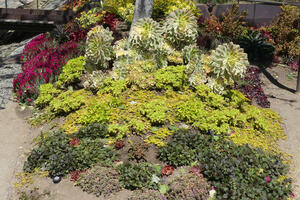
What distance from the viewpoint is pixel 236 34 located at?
35.8 ft

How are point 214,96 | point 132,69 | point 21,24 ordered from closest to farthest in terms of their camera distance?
point 214,96
point 132,69
point 21,24

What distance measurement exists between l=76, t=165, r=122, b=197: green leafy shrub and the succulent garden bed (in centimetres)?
2

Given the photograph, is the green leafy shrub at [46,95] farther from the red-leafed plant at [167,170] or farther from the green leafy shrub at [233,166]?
the red-leafed plant at [167,170]

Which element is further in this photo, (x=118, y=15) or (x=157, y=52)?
(x=118, y=15)

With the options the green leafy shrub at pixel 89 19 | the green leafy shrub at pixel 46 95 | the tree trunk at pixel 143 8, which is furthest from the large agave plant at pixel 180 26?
the green leafy shrub at pixel 89 19

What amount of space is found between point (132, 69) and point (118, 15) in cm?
497

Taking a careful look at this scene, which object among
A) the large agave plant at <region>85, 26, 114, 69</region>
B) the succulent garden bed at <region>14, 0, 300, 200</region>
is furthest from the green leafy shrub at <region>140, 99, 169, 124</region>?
the large agave plant at <region>85, 26, 114, 69</region>

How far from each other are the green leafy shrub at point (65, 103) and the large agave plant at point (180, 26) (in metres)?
2.82

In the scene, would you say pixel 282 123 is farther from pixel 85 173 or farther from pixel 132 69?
pixel 85 173

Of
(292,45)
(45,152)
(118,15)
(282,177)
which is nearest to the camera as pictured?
(282,177)

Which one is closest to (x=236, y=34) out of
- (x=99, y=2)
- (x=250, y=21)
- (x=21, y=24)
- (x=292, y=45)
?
(x=292, y=45)

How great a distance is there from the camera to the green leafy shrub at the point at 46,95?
7488 mm

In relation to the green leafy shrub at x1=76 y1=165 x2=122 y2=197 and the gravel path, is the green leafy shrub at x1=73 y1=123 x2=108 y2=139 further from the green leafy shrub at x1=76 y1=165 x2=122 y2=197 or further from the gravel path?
the gravel path

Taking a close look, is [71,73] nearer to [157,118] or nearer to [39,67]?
[39,67]
